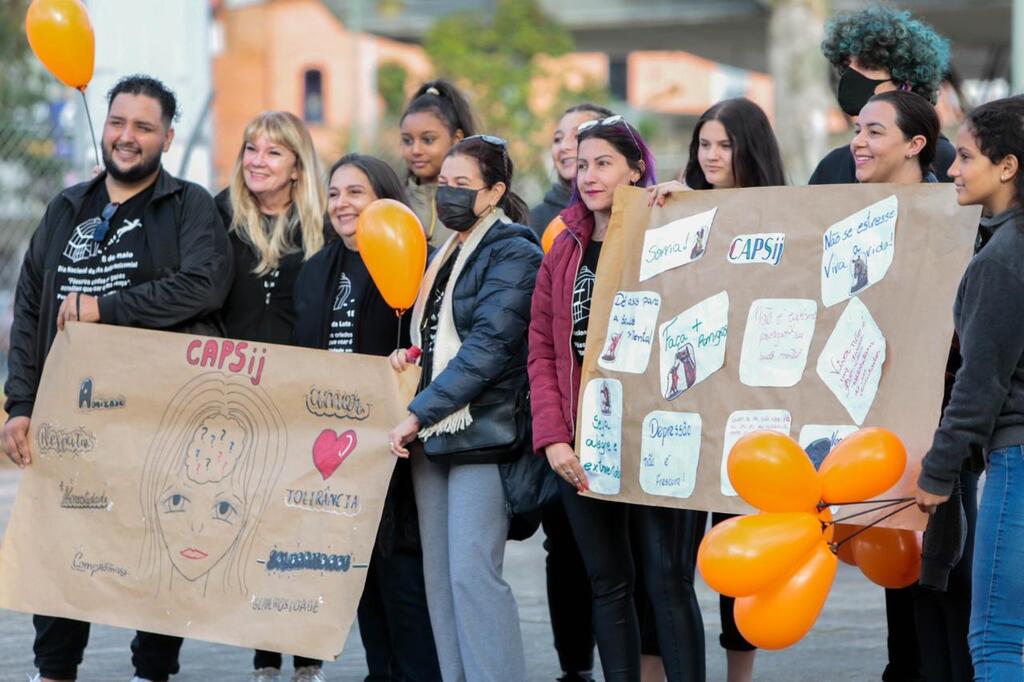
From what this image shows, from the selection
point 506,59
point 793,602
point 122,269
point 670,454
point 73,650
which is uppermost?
point 506,59

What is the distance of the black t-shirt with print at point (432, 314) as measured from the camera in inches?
203

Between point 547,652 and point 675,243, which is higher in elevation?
point 675,243

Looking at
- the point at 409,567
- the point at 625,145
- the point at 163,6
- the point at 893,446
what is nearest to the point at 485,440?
the point at 409,567

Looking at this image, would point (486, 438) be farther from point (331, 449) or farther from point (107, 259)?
point (107, 259)

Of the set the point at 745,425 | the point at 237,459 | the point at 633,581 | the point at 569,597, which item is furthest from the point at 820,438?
the point at 237,459

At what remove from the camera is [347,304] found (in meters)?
5.53

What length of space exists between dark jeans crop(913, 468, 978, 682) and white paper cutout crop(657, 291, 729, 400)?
85 centimetres

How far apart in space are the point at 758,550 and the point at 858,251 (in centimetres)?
102

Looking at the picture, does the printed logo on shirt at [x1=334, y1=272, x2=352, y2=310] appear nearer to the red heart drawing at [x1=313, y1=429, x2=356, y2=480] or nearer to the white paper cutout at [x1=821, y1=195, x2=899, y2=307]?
the red heart drawing at [x1=313, y1=429, x2=356, y2=480]

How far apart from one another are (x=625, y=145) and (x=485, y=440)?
1104 mm

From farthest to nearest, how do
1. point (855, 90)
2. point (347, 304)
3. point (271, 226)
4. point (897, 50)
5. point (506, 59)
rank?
point (506, 59), point (271, 226), point (347, 304), point (855, 90), point (897, 50)

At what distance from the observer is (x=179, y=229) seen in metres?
5.72

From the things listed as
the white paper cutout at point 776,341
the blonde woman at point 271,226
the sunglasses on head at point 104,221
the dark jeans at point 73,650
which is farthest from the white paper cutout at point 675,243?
the dark jeans at point 73,650

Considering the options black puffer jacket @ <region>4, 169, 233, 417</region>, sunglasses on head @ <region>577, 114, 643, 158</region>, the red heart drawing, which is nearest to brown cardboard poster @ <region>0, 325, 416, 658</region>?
the red heart drawing
